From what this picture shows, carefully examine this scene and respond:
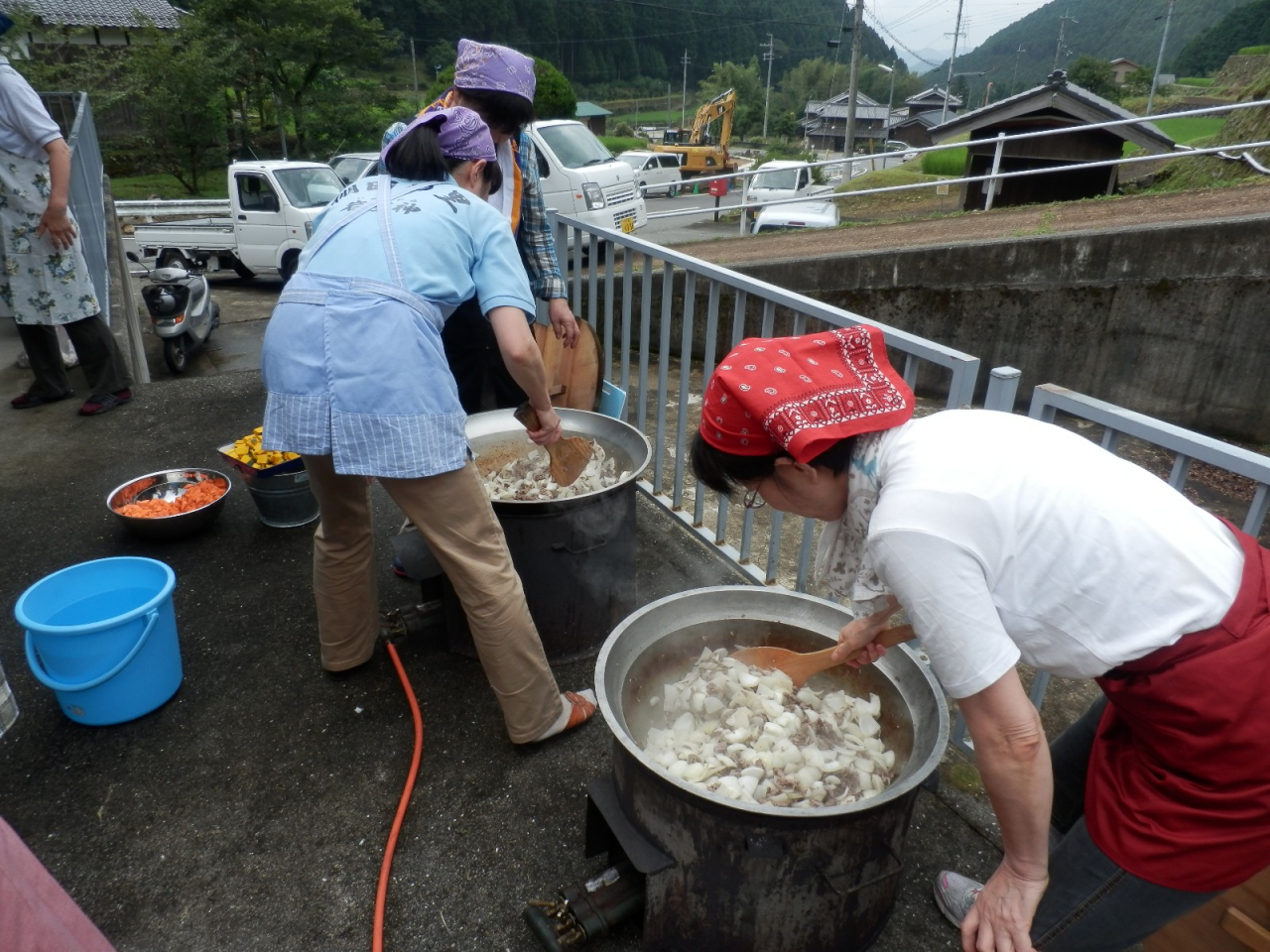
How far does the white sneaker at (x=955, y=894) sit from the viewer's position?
2.07m

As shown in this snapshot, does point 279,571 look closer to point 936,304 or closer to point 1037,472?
point 1037,472

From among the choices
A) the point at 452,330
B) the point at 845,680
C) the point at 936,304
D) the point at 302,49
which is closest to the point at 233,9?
the point at 302,49

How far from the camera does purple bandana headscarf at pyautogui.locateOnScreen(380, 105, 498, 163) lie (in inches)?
94.4

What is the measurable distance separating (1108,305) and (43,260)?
27.8ft

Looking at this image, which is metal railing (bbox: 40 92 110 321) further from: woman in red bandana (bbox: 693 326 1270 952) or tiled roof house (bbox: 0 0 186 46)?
tiled roof house (bbox: 0 0 186 46)

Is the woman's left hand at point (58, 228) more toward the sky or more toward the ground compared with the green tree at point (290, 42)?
more toward the ground

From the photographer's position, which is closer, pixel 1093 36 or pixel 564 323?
pixel 564 323

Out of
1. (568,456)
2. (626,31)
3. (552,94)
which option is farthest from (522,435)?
(626,31)

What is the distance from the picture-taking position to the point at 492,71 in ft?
9.66

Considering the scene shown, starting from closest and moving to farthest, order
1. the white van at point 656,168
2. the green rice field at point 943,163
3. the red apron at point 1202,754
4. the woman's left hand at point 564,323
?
the red apron at point 1202,754 → the woman's left hand at point 564,323 → the green rice field at point 943,163 → the white van at point 656,168

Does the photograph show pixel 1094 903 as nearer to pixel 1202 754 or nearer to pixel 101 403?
pixel 1202 754

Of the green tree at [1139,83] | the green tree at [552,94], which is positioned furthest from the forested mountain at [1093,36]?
the green tree at [552,94]

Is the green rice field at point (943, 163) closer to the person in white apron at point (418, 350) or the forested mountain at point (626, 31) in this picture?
the person in white apron at point (418, 350)

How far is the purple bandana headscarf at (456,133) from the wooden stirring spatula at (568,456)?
3.14 feet
